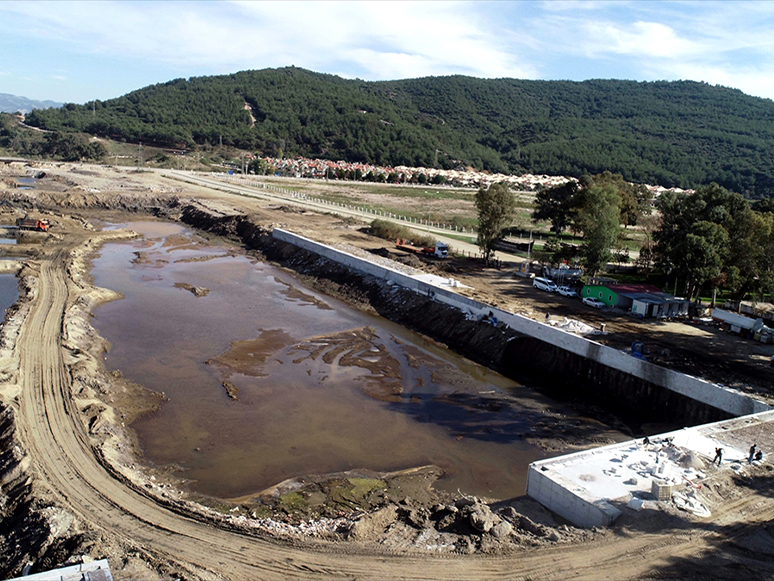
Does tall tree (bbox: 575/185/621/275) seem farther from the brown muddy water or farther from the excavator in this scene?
the excavator

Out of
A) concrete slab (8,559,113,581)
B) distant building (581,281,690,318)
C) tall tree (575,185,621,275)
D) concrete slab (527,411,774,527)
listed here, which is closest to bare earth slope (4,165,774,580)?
concrete slab (527,411,774,527)

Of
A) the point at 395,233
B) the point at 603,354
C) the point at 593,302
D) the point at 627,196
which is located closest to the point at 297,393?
the point at 603,354

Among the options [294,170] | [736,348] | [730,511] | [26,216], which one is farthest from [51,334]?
[294,170]

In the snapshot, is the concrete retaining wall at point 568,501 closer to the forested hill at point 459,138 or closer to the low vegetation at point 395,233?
the low vegetation at point 395,233

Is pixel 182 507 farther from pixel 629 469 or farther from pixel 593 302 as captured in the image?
pixel 593 302

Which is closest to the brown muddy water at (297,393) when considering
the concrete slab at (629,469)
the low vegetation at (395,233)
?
the concrete slab at (629,469)

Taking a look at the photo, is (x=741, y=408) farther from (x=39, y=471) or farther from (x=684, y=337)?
(x=39, y=471)
